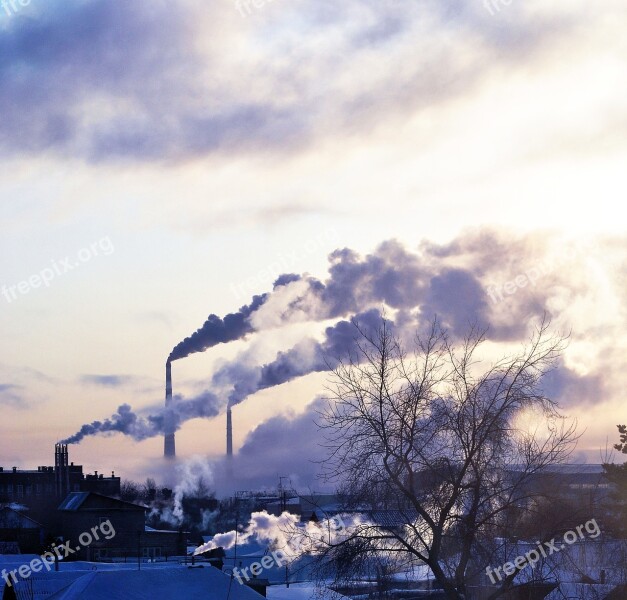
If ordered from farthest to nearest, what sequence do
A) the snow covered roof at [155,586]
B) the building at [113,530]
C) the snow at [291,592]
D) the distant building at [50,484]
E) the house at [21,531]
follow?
1. the distant building at [50,484]
2. the house at [21,531]
3. the building at [113,530]
4. the snow at [291,592]
5. the snow covered roof at [155,586]

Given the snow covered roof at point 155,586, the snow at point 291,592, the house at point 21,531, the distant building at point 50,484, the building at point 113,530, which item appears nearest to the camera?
Result: the snow covered roof at point 155,586

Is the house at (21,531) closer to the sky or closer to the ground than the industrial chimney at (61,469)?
closer to the ground

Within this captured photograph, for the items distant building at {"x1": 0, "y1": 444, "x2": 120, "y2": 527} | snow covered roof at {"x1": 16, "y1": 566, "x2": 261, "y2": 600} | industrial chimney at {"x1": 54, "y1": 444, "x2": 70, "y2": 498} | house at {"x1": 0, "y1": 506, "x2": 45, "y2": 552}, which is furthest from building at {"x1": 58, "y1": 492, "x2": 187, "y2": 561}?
snow covered roof at {"x1": 16, "y1": 566, "x2": 261, "y2": 600}

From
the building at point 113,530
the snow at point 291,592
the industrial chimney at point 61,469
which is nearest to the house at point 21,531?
the building at point 113,530

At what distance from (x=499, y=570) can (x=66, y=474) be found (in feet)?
380

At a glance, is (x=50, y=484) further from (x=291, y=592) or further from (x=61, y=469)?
Answer: (x=291, y=592)

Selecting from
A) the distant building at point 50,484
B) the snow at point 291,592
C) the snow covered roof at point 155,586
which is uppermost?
the distant building at point 50,484

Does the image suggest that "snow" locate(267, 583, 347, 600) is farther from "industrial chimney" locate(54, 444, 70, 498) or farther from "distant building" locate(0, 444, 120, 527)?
"industrial chimney" locate(54, 444, 70, 498)

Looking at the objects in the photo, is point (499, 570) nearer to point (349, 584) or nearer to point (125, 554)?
point (349, 584)

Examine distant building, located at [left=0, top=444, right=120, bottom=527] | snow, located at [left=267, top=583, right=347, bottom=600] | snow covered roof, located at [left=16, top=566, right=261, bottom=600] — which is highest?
distant building, located at [left=0, top=444, right=120, bottom=527]

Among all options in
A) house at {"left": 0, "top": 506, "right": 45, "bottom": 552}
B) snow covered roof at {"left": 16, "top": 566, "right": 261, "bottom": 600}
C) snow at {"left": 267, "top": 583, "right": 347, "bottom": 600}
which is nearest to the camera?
snow covered roof at {"left": 16, "top": 566, "right": 261, "bottom": 600}

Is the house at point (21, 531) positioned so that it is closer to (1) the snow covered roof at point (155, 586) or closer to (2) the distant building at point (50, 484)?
(2) the distant building at point (50, 484)

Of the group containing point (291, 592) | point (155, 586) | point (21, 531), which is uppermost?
point (21, 531)

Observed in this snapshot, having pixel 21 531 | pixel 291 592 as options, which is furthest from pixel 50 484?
pixel 291 592
